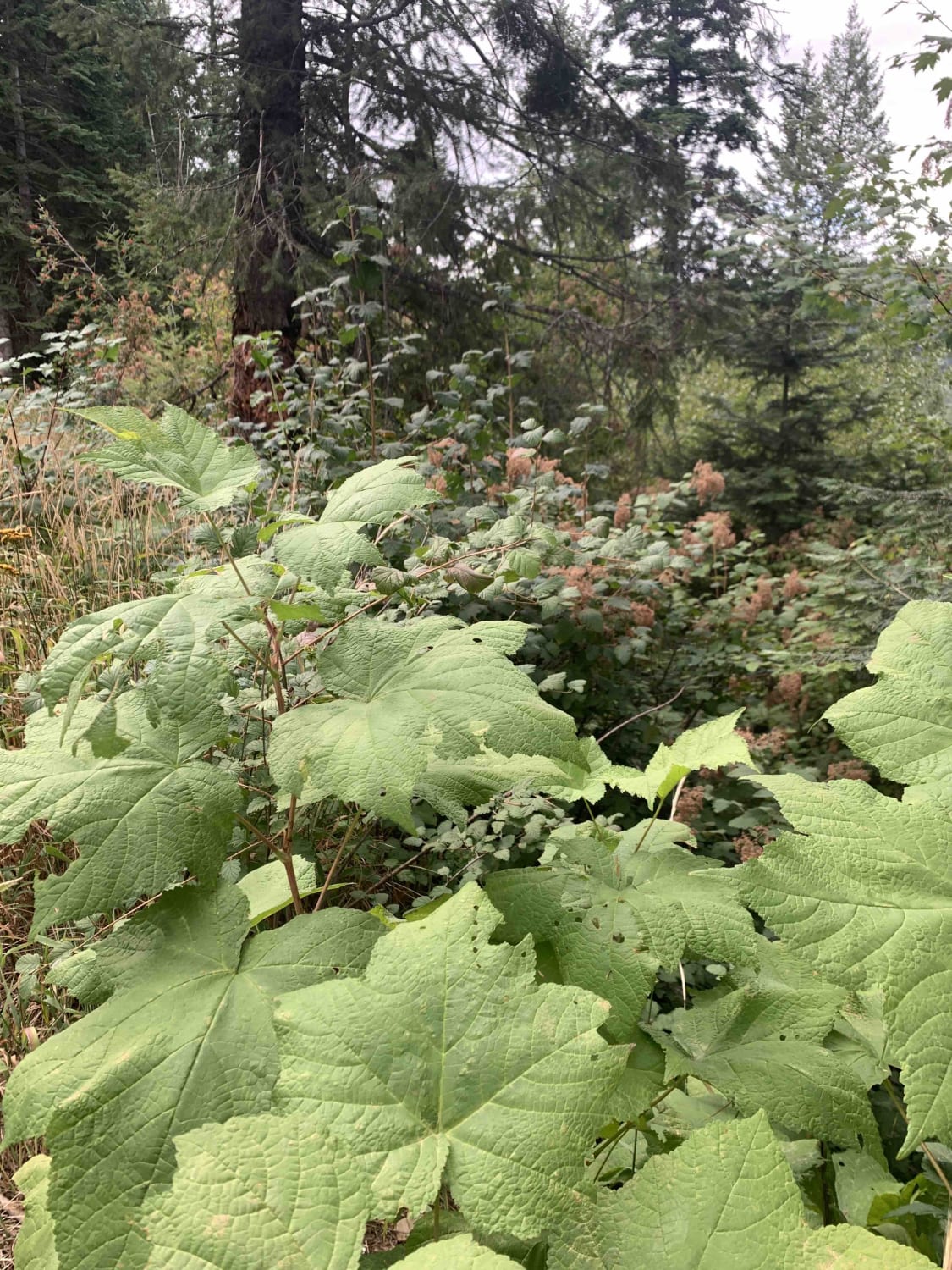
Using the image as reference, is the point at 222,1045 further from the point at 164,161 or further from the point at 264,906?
the point at 164,161

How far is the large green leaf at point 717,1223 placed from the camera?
1.58 feet

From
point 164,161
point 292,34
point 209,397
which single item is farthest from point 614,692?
point 164,161

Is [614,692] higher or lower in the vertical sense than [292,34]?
lower

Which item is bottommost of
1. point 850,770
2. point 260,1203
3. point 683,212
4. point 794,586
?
point 850,770

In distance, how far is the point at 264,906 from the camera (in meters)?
0.97

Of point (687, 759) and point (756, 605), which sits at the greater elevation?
point (687, 759)

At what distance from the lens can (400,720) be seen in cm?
82

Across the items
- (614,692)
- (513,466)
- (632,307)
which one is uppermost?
(632,307)

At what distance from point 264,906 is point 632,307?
612cm

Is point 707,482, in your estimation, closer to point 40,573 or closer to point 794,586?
point 794,586

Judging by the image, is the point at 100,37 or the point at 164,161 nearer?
the point at 100,37

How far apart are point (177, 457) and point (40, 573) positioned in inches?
81.9

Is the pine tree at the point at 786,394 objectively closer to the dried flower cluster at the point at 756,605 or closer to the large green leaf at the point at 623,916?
the dried flower cluster at the point at 756,605

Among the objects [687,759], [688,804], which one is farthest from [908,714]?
[688,804]
